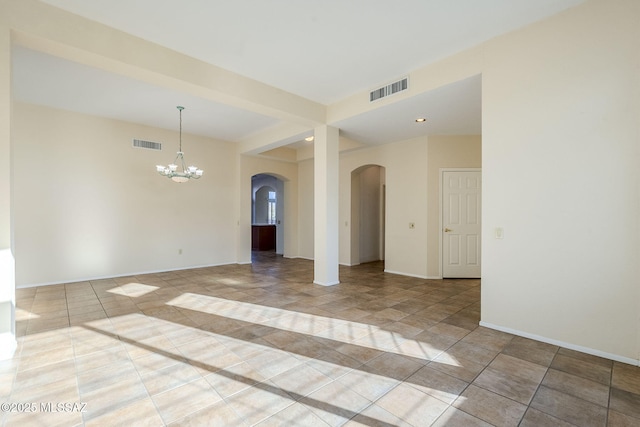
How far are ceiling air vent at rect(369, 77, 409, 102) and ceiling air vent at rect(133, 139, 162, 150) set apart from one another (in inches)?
187

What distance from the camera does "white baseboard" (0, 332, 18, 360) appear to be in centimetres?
248

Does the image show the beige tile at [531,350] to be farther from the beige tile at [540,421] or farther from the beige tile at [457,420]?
the beige tile at [457,420]

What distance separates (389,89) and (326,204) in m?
2.09

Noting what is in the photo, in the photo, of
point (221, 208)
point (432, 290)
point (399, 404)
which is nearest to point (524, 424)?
point (399, 404)

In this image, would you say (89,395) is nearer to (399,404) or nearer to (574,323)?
(399,404)

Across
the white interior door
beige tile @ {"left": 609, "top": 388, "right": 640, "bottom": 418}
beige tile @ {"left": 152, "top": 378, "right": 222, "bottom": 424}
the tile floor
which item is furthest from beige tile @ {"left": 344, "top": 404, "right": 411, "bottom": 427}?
the white interior door

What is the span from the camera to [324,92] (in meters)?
4.52

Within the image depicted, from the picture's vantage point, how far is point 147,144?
243 inches

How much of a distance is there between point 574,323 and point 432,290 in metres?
2.28

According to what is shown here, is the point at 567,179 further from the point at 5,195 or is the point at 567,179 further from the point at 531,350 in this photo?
the point at 5,195

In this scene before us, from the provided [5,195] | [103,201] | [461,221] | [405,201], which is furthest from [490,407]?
[103,201]

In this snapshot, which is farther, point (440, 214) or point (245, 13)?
point (440, 214)

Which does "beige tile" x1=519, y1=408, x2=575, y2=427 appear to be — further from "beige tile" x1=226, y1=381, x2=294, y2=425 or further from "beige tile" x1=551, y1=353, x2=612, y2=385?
"beige tile" x1=226, y1=381, x2=294, y2=425

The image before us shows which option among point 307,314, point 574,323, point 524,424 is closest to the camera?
point 524,424
